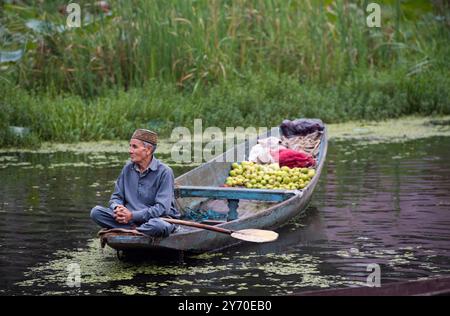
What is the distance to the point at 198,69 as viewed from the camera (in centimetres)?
1516

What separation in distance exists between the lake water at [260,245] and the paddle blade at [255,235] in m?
0.20

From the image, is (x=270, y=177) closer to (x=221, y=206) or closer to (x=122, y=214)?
(x=221, y=206)

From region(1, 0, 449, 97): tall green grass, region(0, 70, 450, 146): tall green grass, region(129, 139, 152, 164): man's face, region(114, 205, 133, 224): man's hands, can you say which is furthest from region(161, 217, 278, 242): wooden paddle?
region(1, 0, 449, 97): tall green grass

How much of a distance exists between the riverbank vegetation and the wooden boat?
3497mm

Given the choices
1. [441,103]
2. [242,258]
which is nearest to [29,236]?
[242,258]

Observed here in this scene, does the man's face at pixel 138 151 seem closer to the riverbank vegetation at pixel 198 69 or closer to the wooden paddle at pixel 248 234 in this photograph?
the wooden paddle at pixel 248 234

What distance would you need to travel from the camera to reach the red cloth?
10266 millimetres

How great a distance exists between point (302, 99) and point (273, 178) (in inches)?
213

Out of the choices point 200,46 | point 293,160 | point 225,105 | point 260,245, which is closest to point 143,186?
point 260,245

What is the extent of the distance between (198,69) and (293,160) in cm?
517

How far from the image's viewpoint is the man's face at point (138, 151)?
7.42 meters

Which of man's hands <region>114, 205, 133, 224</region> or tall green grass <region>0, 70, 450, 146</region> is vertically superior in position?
tall green grass <region>0, 70, 450, 146</region>

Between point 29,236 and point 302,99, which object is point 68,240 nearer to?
point 29,236

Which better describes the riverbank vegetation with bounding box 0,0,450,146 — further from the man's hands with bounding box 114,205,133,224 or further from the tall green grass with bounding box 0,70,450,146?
the man's hands with bounding box 114,205,133,224
